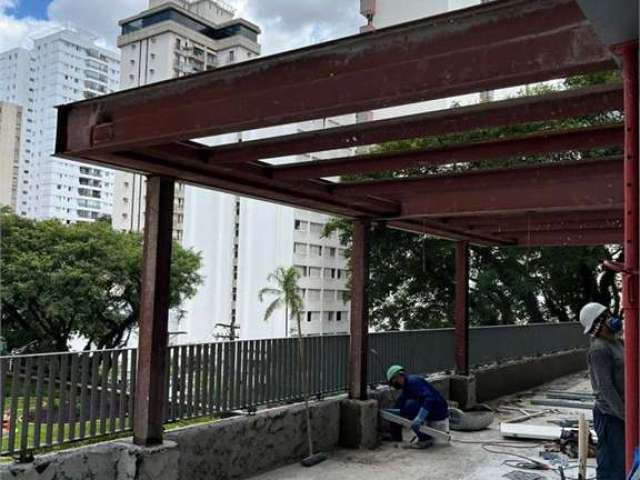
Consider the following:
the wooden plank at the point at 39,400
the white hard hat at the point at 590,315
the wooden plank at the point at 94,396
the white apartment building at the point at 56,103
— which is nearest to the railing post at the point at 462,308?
the white hard hat at the point at 590,315

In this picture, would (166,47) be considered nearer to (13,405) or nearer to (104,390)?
(104,390)

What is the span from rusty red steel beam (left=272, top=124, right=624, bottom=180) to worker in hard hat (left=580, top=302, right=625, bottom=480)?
139 cm

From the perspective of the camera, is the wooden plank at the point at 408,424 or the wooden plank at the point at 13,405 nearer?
the wooden plank at the point at 13,405

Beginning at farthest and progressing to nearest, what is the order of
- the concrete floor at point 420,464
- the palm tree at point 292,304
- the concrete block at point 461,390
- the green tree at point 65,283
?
the green tree at point 65,283 < the concrete block at point 461,390 < the palm tree at point 292,304 < the concrete floor at point 420,464

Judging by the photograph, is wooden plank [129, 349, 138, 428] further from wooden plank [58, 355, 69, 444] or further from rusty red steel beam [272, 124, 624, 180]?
rusty red steel beam [272, 124, 624, 180]

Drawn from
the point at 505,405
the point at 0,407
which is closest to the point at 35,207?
the point at 505,405

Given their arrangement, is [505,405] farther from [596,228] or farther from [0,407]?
[0,407]

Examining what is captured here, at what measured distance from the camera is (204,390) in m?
6.28

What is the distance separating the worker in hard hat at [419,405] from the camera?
8.05 metres

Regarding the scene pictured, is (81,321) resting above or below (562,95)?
below

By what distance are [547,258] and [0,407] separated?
17091 mm

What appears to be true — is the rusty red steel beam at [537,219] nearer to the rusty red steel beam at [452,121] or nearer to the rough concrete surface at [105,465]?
the rusty red steel beam at [452,121]

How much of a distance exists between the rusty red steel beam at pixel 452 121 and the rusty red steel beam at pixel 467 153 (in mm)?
873

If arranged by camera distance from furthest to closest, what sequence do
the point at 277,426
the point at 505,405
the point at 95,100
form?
the point at 505,405 → the point at 277,426 → the point at 95,100
